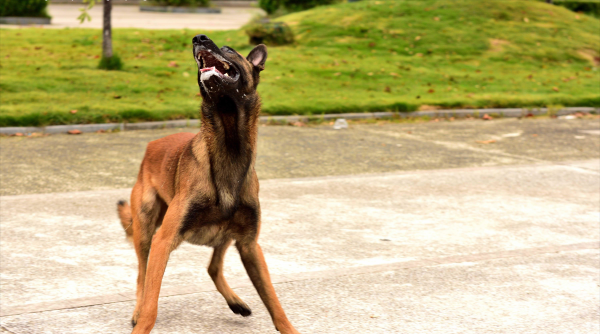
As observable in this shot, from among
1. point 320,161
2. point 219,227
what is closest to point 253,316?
point 219,227

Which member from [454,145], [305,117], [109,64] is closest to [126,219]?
[454,145]

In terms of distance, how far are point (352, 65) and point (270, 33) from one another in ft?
8.73

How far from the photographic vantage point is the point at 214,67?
3.31 meters

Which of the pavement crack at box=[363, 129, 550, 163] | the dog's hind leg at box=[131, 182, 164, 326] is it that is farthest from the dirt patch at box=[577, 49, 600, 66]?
the dog's hind leg at box=[131, 182, 164, 326]

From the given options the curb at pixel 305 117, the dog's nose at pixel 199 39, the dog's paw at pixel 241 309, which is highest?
the dog's nose at pixel 199 39

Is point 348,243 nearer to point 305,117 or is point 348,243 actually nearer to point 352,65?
point 305,117

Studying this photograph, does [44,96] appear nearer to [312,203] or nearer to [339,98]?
[339,98]

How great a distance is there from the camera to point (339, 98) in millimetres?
13648

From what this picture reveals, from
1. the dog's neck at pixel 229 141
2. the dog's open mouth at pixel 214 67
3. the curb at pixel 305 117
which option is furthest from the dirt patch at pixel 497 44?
the dog's open mouth at pixel 214 67

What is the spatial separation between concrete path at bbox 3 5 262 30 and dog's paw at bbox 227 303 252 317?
66.6 feet

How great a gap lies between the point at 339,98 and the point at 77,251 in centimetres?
882

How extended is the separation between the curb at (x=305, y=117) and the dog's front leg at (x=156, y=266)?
299 inches

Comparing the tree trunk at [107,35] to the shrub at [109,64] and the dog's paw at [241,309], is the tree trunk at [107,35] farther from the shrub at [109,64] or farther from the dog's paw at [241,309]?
the dog's paw at [241,309]

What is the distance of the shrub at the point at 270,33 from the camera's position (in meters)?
17.8
